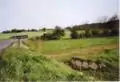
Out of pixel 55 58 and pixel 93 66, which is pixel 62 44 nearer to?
pixel 55 58

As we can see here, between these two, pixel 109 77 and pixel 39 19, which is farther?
pixel 39 19

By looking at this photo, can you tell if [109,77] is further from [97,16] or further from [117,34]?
[97,16]

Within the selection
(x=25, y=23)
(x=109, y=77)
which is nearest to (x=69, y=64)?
(x=109, y=77)

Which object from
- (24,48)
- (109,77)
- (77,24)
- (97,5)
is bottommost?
(109,77)

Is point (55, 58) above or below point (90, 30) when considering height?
below

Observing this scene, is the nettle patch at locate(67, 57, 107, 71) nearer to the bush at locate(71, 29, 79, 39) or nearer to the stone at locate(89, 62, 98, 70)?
the stone at locate(89, 62, 98, 70)

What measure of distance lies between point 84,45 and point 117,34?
301 millimetres

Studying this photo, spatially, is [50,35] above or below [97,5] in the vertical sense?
below

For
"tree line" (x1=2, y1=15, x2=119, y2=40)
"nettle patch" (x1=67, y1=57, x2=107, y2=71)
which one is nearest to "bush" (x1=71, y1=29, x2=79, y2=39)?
"tree line" (x1=2, y1=15, x2=119, y2=40)

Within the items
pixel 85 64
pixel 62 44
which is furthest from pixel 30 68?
pixel 85 64

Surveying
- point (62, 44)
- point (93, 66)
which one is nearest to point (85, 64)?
point (93, 66)

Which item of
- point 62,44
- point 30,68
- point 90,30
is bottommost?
point 30,68

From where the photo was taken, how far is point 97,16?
2469 mm

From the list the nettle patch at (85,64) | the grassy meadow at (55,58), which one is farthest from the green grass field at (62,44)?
the nettle patch at (85,64)
